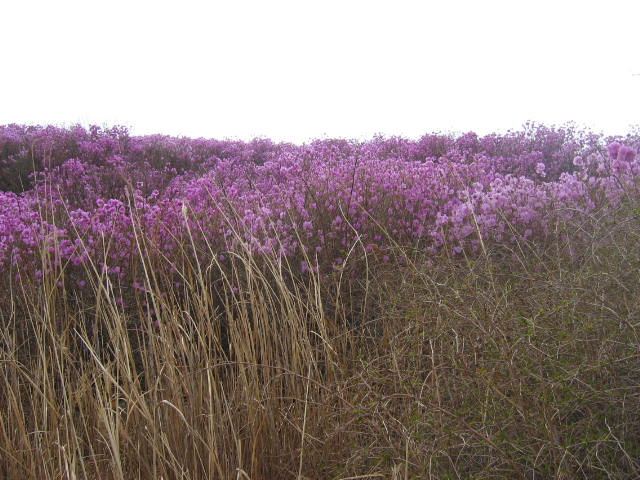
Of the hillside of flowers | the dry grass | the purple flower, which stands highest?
the purple flower

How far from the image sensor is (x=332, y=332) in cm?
355

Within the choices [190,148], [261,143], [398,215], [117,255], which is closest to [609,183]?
[398,215]

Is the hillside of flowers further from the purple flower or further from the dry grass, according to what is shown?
the dry grass

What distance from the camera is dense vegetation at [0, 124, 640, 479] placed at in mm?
2104

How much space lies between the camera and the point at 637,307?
2330 mm

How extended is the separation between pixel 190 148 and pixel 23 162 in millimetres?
2945

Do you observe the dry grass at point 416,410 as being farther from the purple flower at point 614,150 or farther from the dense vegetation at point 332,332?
the purple flower at point 614,150

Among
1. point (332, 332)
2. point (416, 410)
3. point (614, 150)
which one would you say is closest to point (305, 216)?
point (332, 332)

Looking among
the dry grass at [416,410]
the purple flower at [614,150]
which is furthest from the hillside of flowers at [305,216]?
the dry grass at [416,410]

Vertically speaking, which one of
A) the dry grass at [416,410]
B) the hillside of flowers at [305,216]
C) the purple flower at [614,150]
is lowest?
the dry grass at [416,410]

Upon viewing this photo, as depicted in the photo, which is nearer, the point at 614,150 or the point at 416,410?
the point at 416,410

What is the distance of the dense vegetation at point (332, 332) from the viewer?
6.90 feet

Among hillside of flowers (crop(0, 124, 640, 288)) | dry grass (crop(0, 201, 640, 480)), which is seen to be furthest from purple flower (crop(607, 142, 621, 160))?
dry grass (crop(0, 201, 640, 480))

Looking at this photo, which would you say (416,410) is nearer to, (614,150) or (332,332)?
(332,332)
